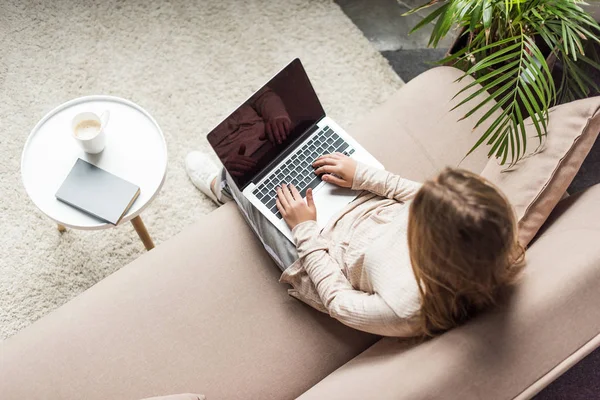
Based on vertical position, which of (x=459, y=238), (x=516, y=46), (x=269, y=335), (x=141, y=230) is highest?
(x=516, y=46)

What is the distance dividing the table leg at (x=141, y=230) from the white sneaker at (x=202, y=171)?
0.26 meters

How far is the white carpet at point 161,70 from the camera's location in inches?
72.2

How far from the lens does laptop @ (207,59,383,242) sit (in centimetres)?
133

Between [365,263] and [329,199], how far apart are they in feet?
0.97

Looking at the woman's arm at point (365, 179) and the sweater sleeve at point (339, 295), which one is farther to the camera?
the woman's arm at point (365, 179)

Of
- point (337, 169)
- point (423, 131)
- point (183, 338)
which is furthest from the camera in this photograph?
point (423, 131)

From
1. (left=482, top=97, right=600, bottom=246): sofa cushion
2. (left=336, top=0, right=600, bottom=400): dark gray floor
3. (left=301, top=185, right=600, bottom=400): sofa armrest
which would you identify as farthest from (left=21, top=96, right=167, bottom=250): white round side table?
(left=336, top=0, right=600, bottom=400): dark gray floor

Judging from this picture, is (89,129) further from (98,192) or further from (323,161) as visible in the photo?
(323,161)

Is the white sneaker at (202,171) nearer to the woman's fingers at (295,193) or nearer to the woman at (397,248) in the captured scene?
the woman at (397,248)

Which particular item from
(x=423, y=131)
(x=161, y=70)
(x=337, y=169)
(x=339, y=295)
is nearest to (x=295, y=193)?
(x=337, y=169)

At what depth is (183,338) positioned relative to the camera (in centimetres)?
130

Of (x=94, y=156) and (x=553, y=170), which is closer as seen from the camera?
(x=553, y=170)

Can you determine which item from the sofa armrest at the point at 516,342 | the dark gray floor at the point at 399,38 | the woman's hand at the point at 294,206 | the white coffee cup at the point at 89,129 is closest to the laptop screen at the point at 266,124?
the woman's hand at the point at 294,206

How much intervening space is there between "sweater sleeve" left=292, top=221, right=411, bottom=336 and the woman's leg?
0.14 feet
